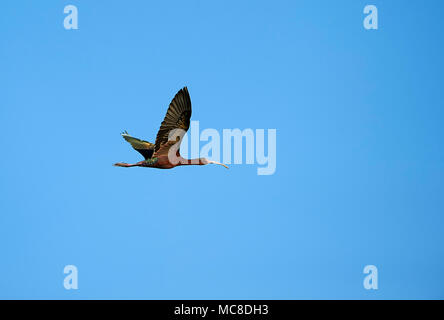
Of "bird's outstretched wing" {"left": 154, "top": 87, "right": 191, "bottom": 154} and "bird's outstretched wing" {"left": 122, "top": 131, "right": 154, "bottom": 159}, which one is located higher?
"bird's outstretched wing" {"left": 154, "top": 87, "right": 191, "bottom": 154}

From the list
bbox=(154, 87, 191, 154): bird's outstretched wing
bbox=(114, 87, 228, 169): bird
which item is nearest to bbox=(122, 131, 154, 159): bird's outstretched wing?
bbox=(114, 87, 228, 169): bird

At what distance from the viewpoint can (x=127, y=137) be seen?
29750mm

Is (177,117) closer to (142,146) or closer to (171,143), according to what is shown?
(171,143)

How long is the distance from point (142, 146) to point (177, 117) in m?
3.95

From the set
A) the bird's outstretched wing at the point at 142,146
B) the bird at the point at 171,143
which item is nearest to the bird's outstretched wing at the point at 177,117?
the bird at the point at 171,143

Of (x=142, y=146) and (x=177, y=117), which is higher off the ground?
(x=177, y=117)

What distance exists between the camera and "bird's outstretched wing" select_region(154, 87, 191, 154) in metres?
25.1

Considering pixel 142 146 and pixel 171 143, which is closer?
pixel 171 143

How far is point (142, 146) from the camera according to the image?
28828 mm

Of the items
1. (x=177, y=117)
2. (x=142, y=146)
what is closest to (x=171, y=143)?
(x=177, y=117)

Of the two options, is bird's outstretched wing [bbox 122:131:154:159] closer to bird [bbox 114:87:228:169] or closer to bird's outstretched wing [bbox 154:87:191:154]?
bird [bbox 114:87:228:169]

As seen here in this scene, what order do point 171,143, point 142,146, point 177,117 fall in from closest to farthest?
point 177,117 < point 171,143 < point 142,146

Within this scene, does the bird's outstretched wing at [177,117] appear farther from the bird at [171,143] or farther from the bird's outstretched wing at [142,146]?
the bird's outstretched wing at [142,146]
